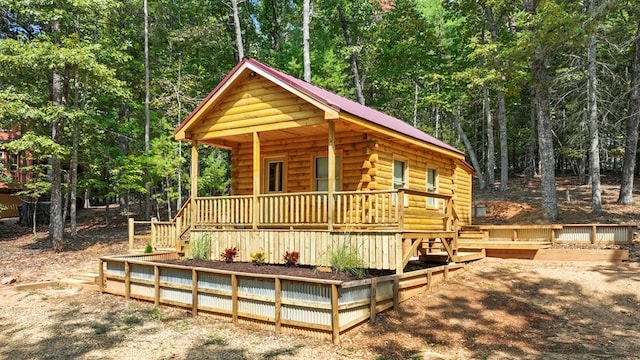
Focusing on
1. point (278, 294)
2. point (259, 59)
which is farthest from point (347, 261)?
point (259, 59)

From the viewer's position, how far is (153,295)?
10688mm

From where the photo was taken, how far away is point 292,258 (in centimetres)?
1051

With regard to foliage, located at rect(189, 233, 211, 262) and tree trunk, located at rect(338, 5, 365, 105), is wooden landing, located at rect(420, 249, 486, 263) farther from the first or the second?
tree trunk, located at rect(338, 5, 365, 105)

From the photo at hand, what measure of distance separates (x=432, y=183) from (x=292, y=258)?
8265 millimetres

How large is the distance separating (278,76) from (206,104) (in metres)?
2.78

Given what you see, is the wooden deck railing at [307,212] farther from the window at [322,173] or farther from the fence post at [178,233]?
the window at [322,173]

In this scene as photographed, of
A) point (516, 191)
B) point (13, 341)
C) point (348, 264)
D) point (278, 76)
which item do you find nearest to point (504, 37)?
point (516, 191)

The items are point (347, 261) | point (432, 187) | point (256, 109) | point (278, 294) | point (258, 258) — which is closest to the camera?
point (278, 294)

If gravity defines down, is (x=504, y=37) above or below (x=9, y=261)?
above

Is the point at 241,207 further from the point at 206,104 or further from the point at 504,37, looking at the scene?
the point at 504,37

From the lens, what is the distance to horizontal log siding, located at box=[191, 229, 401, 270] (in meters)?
9.41

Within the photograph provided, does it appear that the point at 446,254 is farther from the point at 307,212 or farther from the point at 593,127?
the point at 593,127

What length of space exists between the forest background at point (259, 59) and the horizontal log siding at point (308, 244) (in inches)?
424

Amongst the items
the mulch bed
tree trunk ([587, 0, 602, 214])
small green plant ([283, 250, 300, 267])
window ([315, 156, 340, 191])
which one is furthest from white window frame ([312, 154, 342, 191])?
tree trunk ([587, 0, 602, 214])
